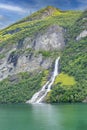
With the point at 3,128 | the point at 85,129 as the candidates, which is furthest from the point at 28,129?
the point at 85,129

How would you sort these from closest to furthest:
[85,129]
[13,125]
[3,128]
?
[85,129], [3,128], [13,125]

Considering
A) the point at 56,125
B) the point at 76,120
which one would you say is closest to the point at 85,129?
the point at 56,125

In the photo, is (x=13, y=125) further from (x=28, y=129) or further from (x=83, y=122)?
(x=83, y=122)

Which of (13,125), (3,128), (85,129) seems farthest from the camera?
(13,125)

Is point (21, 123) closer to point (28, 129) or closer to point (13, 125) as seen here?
point (13, 125)

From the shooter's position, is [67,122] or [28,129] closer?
[28,129]

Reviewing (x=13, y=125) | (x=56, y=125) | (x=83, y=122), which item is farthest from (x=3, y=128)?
(x=83, y=122)

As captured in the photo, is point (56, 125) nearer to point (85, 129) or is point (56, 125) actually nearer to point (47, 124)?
point (47, 124)

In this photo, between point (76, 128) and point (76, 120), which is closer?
point (76, 128)
